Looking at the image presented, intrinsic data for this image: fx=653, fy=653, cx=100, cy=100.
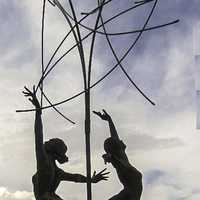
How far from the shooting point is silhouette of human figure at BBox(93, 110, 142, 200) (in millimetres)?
16578

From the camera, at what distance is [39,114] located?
1664cm

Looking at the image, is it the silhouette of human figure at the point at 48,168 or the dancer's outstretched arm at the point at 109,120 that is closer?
the silhouette of human figure at the point at 48,168

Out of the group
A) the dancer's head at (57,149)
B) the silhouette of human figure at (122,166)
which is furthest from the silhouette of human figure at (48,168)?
the silhouette of human figure at (122,166)

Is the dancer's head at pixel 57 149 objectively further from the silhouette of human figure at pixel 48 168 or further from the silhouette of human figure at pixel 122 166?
the silhouette of human figure at pixel 122 166

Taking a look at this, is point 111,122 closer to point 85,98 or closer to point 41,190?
point 85,98

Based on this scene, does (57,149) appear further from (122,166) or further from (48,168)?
(122,166)

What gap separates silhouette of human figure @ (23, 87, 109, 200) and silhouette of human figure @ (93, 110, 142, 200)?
26.3 inches

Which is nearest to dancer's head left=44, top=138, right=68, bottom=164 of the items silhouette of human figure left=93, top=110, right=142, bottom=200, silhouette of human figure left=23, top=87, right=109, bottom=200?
silhouette of human figure left=23, top=87, right=109, bottom=200

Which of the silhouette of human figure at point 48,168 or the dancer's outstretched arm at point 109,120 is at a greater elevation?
the dancer's outstretched arm at point 109,120

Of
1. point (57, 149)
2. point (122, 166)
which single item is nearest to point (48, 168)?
point (57, 149)

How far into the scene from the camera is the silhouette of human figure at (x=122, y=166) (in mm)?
16578

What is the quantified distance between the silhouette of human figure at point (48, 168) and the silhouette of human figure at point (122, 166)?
26.3 inches

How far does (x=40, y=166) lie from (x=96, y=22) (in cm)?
431

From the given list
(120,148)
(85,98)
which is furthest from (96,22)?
(120,148)
